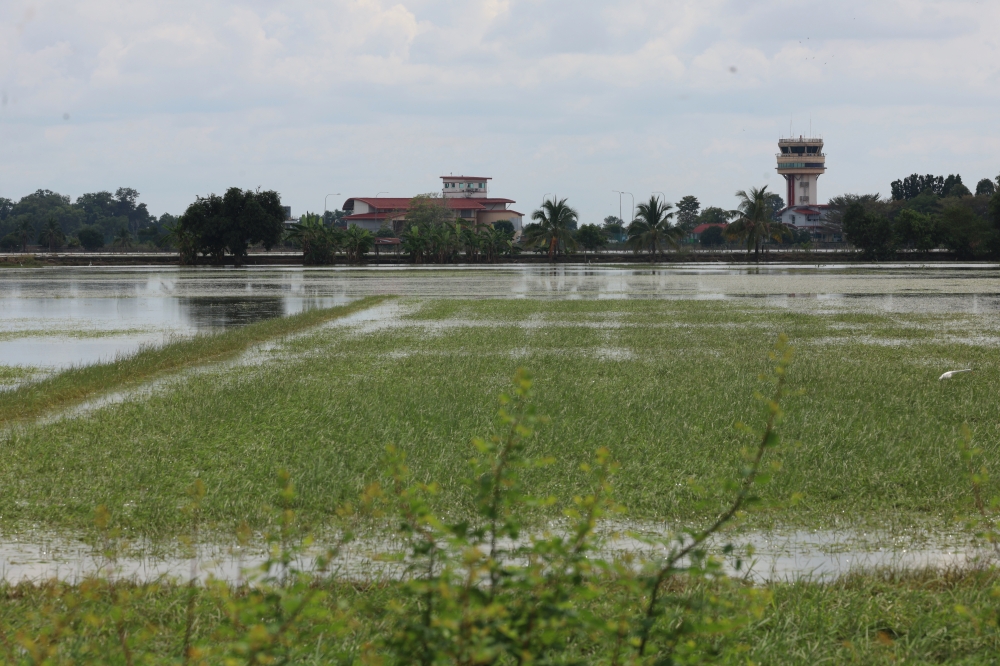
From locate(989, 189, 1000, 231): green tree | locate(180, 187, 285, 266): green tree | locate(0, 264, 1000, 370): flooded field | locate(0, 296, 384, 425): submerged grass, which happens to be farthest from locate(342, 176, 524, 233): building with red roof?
locate(0, 296, 384, 425): submerged grass

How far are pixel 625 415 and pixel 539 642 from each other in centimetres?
733

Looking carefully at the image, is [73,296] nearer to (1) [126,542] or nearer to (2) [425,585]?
(1) [126,542]

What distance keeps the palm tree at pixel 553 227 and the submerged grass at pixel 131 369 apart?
69.1 metres

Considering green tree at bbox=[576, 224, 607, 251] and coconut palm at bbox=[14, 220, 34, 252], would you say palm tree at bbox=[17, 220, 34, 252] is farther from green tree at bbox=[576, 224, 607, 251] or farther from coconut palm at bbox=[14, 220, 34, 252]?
green tree at bbox=[576, 224, 607, 251]

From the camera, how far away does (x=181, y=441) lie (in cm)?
894

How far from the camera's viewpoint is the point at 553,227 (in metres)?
92.5

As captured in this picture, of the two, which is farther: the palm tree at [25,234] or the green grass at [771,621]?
the palm tree at [25,234]

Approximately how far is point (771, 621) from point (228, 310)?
2566cm

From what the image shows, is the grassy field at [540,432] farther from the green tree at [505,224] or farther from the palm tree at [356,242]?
the green tree at [505,224]

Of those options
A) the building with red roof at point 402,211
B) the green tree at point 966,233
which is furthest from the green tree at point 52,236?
the green tree at point 966,233

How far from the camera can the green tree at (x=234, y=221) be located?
82.0 m

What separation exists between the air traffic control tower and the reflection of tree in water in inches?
5613

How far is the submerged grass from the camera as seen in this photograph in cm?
1154

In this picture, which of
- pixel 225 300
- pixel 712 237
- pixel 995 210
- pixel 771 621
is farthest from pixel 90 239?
pixel 771 621
